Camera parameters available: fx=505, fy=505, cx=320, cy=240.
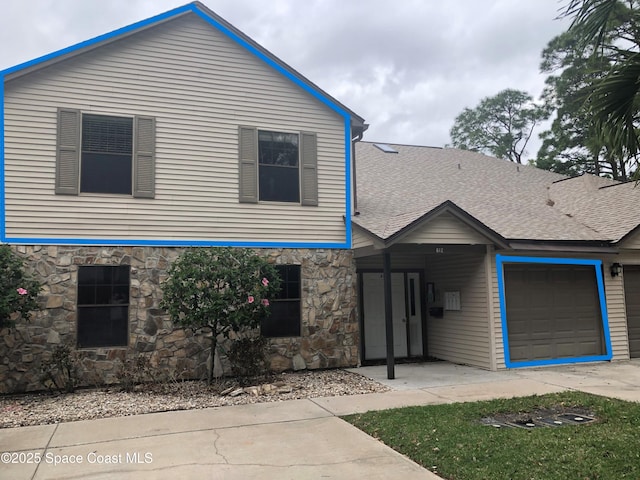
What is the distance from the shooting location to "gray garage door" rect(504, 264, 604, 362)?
11023 mm

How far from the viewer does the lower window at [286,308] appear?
10.4 m

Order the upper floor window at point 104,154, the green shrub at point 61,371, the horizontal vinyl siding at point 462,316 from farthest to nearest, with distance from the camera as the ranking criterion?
the horizontal vinyl siding at point 462,316
the upper floor window at point 104,154
the green shrub at point 61,371

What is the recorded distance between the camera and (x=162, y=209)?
976 centimetres

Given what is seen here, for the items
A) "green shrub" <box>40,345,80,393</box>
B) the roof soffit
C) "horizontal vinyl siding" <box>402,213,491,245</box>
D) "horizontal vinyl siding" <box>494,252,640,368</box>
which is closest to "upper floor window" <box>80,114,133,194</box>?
the roof soffit

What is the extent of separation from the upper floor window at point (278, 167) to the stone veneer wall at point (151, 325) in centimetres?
122

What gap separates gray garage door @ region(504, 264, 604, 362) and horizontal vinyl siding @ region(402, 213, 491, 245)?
137 cm

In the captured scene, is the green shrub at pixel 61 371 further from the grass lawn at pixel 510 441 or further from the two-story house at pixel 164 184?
the grass lawn at pixel 510 441

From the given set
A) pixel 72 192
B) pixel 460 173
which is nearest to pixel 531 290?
pixel 460 173

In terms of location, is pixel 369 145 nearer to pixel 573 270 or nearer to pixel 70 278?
pixel 573 270

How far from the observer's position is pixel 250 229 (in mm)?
10367

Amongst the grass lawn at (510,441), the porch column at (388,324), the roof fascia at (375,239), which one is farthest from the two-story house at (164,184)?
the grass lawn at (510,441)

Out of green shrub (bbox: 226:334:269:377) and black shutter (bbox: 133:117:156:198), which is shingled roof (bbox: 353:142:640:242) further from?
black shutter (bbox: 133:117:156:198)

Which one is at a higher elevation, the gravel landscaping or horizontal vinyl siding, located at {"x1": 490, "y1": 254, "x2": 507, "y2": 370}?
horizontal vinyl siding, located at {"x1": 490, "y1": 254, "x2": 507, "y2": 370}

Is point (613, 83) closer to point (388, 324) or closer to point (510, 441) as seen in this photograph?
point (510, 441)
